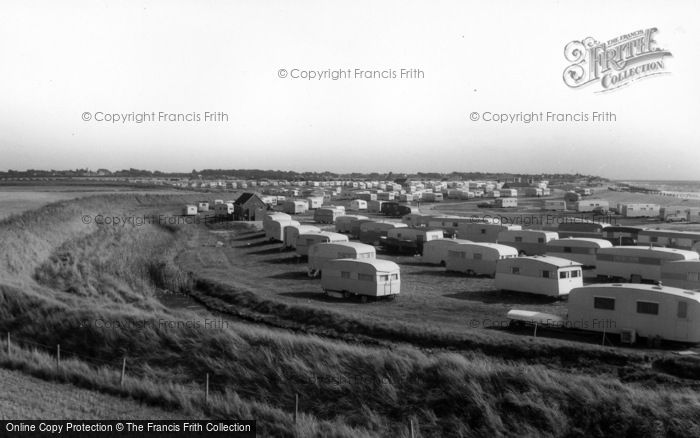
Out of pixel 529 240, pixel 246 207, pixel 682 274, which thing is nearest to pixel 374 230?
pixel 529 240

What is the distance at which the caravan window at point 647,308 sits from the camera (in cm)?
2041

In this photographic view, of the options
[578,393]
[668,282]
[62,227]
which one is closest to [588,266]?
[668,282]

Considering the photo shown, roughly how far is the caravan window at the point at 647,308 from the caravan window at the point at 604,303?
880mm

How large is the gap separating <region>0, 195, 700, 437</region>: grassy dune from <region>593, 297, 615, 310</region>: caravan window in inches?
93.2

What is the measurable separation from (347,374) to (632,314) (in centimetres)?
1114

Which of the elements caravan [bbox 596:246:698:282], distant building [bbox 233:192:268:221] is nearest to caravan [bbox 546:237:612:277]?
caravan [bbox 596:246:698:282]

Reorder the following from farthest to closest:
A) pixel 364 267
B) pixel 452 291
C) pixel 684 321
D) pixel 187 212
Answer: pixel 187 212
pixel 452 291
pixel 364 267
pixel 684 321

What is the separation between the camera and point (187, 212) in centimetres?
6781

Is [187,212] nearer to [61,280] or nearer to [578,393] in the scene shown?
[61,280]

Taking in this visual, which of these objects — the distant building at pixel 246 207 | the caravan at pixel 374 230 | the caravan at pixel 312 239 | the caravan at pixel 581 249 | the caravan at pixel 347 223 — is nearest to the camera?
the caravan at pixel 581 249

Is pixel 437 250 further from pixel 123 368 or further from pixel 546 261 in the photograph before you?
pixel 123 368

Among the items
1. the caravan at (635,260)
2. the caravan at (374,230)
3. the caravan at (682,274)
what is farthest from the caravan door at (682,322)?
the caravan at (374,230)

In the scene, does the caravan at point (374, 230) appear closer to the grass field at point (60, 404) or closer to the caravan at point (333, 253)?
the caravan at point (333, 253)

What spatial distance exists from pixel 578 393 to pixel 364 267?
14507mm
